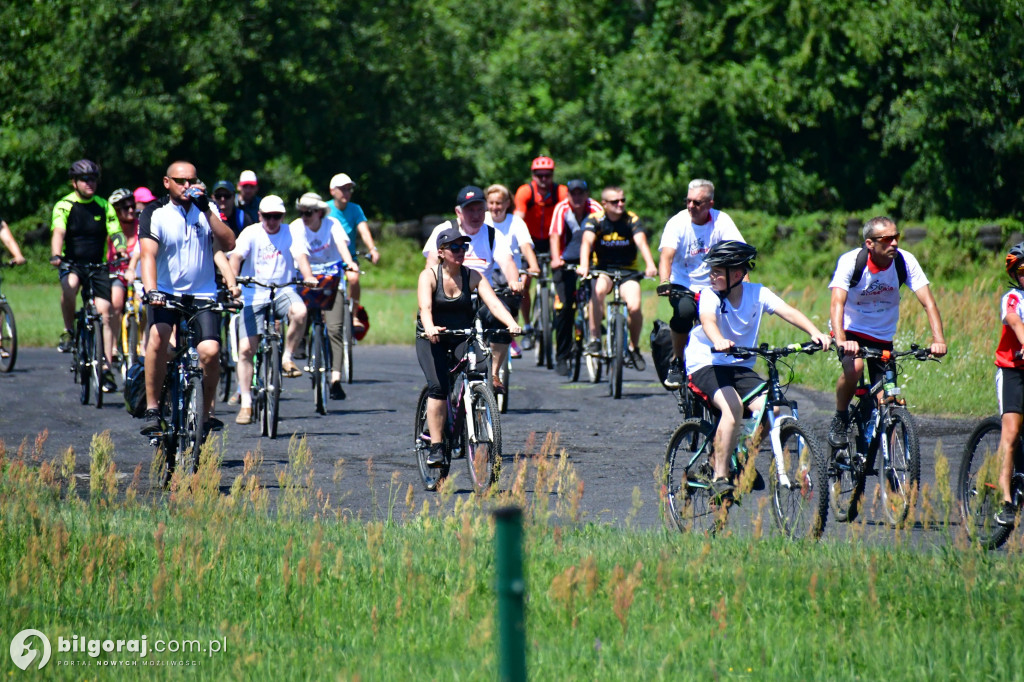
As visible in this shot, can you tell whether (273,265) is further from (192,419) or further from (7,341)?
(7,341)

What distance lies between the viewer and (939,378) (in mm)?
14797

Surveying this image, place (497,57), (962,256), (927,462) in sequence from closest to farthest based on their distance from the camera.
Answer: (927,462) < (962,256) < (497,57)

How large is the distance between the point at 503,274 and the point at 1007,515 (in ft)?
19.9

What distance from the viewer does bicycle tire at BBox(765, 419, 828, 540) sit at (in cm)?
762

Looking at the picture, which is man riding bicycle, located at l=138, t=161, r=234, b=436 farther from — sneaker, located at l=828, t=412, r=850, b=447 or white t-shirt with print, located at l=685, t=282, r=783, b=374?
sneaker, located at l=828, t=412, r=850, b=447

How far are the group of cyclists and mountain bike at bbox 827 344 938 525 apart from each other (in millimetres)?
128

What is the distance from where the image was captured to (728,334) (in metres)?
8.57

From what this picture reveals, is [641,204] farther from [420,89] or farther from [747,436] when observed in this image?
[747,436]

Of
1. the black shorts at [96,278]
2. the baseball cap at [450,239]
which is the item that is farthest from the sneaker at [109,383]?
the baseball cap at [450,239]

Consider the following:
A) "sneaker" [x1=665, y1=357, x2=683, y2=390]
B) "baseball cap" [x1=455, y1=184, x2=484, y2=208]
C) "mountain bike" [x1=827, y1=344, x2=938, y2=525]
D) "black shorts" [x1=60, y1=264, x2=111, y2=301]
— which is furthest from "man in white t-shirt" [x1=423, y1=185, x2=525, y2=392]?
"black shorts" [x1=60, y1=264, x2=111, y2=301]

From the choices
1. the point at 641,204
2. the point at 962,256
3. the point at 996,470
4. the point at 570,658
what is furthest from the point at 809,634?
the point at 641,204

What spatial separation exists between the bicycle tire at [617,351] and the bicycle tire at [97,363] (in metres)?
4.98

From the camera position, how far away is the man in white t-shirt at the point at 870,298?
29.5 feet

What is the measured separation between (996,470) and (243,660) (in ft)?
12.0
